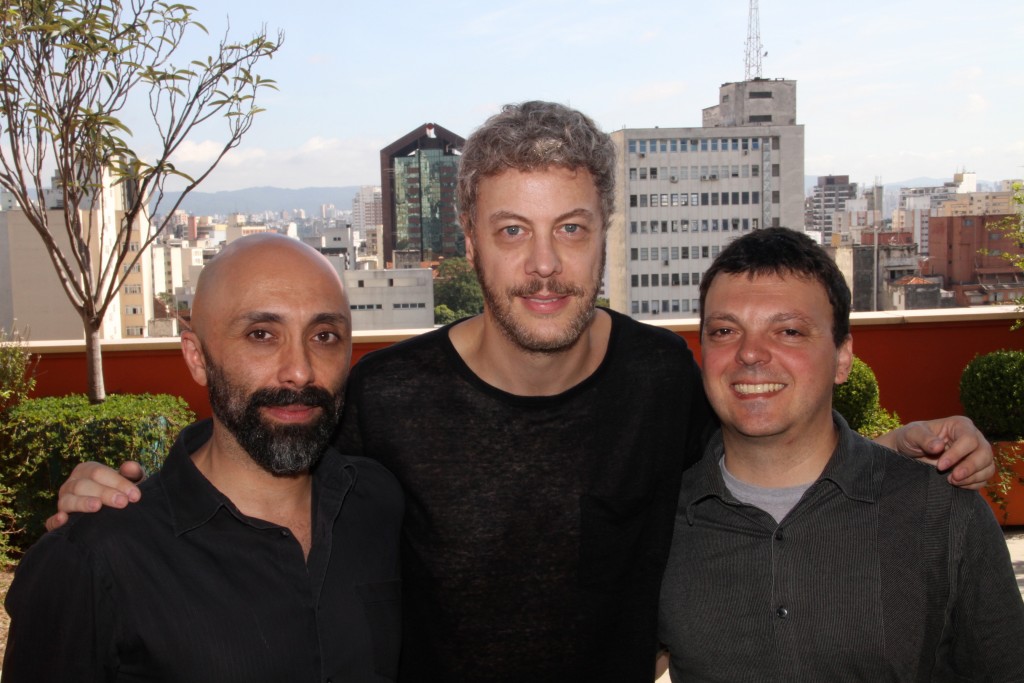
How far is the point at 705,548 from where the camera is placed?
1690 mm

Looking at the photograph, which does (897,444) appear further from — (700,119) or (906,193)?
(700,119)

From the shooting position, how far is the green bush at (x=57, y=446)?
4.78m

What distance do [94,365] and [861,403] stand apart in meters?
4.56

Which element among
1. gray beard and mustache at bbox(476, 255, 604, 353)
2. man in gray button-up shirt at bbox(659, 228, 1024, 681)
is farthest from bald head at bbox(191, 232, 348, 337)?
man in gray button-up shirt at bbox(659, 228, 1024, 681)

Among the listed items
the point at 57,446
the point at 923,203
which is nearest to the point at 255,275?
the point at 57,446

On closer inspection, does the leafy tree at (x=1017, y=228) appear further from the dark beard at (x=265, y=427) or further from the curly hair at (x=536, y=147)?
the dark beard at (x=265, y=427)

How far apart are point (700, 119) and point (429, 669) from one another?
82.2 metres

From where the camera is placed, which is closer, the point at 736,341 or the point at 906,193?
the point at 736,341

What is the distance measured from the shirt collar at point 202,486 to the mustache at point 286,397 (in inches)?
6.0

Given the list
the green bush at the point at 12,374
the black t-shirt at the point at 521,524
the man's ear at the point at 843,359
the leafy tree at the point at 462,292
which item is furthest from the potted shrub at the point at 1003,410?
the green bush at the point at 12,374

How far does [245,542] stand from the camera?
4.75ft

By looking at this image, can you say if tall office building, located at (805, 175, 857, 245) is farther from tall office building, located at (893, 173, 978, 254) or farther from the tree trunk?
the tree trunk

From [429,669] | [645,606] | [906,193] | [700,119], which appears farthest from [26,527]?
[700,119]

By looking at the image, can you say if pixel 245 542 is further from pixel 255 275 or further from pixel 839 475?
pixel 839 475
